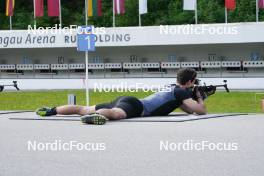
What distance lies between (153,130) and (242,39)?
34.5 metres

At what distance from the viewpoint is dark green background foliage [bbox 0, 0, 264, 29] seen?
2557 inches

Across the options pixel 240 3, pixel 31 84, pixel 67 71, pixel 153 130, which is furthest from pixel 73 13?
pixel 153 130

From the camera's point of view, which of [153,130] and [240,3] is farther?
[240,3]

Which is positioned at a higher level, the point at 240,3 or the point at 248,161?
the point at 240,3

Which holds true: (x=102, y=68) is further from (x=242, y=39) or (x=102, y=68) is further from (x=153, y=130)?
(x=153, y=130)

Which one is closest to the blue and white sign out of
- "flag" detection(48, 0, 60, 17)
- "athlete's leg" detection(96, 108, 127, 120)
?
"athlete's leg" detection(96, 108, 127, 120)

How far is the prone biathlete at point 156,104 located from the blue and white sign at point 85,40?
5.90m

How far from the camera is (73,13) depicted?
74.2 m

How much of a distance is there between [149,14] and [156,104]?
58685mm

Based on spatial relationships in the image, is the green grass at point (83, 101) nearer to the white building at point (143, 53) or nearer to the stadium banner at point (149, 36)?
the stadium banner at point (149, 36)

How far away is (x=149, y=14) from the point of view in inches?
2721

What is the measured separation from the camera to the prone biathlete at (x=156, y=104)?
421 inches

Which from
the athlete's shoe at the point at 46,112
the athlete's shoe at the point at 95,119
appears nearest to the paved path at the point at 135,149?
the athlete's shoe at the point at 95,119

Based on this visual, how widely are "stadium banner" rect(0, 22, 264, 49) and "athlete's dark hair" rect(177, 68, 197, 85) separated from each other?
3176 centimetres
